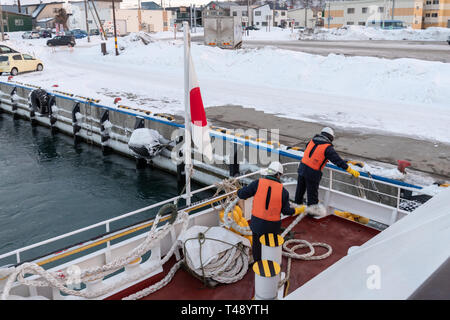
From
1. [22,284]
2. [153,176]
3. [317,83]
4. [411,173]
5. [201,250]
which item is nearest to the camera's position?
[22,284]

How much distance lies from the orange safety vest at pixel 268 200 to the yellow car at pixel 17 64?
33.3 meters

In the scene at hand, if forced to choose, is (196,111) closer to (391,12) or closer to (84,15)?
(391,12)

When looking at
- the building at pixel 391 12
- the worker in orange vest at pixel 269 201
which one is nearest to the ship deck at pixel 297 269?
the worker in orange vest at pixel 269 201

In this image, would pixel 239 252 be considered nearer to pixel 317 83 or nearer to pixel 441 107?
pixel 441 107

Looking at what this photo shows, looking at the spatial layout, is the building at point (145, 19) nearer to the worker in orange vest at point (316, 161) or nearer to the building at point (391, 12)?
the building at point (391, 12)

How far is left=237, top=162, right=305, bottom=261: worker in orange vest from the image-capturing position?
5.86 meters

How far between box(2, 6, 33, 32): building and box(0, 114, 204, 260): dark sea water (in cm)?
7733

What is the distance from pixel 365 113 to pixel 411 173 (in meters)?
7.74

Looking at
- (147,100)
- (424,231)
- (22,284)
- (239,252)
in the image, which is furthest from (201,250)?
(147,100)

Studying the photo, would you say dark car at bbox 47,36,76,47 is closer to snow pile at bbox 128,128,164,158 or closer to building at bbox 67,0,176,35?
building at bbox 67,0,176,35

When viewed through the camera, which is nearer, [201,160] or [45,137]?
[201,160]

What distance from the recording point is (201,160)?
593 inches
